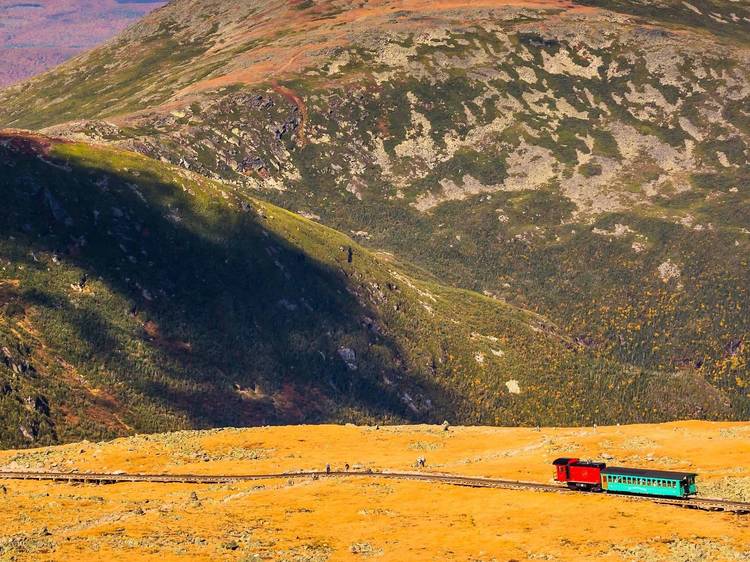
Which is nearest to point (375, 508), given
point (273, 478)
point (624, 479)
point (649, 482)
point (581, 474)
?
point (581, 474)

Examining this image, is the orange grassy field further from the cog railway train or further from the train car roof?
the train car roof

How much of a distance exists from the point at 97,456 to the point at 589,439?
7518 centimetres

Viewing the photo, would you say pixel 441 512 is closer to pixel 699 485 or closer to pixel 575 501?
pixel 575 501

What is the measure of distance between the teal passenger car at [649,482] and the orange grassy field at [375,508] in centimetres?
196

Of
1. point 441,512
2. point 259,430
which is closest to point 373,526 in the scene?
point 441,512

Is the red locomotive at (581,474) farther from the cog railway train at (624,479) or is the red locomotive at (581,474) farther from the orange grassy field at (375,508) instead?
the orange grassy field at (375,508)

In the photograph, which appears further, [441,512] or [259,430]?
[259,430]

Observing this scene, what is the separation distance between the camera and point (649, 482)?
Result: 106188 mm

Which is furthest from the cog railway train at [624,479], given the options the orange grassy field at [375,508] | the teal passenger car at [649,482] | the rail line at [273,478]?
the orange grassy field at [375,508]

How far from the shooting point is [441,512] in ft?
355

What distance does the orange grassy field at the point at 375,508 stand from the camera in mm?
92438

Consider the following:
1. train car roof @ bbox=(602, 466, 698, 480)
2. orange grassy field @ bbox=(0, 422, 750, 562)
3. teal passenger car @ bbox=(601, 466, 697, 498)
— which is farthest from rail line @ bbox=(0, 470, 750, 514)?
orange grassy field @ bbox=(0, 422, 750, 562)

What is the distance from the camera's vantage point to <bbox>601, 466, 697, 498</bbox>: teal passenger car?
342 feet

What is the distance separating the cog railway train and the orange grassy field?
2190 millimetres
